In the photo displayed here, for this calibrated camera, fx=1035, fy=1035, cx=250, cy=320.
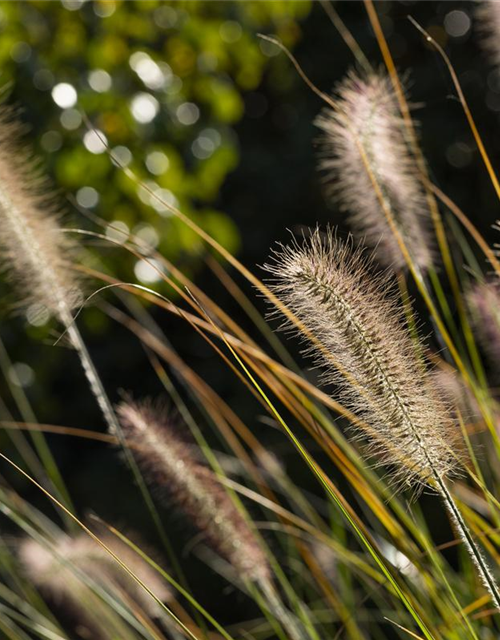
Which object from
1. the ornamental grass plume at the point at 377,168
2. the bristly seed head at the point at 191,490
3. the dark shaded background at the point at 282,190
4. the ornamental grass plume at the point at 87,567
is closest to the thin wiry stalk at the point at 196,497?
the bristly seed head at the point at 191,490

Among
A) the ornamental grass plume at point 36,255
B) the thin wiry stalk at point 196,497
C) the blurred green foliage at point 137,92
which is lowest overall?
the thin wiry stalk at point 196,497

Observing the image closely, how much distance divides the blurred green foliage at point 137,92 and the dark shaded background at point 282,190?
0.63 metres

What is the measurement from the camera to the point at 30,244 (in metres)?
1.29

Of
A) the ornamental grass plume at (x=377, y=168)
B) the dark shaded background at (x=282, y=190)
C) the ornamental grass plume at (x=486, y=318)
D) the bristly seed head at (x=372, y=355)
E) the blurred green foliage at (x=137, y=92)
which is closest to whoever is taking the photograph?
the bristly seed head at (x=372, y=355)

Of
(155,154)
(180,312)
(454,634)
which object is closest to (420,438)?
(180,312)

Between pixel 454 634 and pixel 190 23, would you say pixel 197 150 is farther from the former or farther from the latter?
pixel 454 634

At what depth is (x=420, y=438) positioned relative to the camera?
2.78 feet

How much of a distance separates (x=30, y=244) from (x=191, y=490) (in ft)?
1.21

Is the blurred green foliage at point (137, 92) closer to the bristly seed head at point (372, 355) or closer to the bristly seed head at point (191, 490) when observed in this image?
the bristly seed head at point (191, 490)

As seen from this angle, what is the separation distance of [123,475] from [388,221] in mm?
2340

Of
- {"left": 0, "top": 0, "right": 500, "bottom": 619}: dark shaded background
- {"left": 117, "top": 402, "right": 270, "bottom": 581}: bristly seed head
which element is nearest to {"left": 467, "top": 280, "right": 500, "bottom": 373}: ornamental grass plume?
{"left": 117, "top": 402, "right": 270, "bottom": 581}: bristly seed head

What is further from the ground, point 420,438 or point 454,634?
point 420,438

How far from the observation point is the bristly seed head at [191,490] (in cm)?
130

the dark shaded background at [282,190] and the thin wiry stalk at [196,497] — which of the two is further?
the dark shaded background at [282,190]
